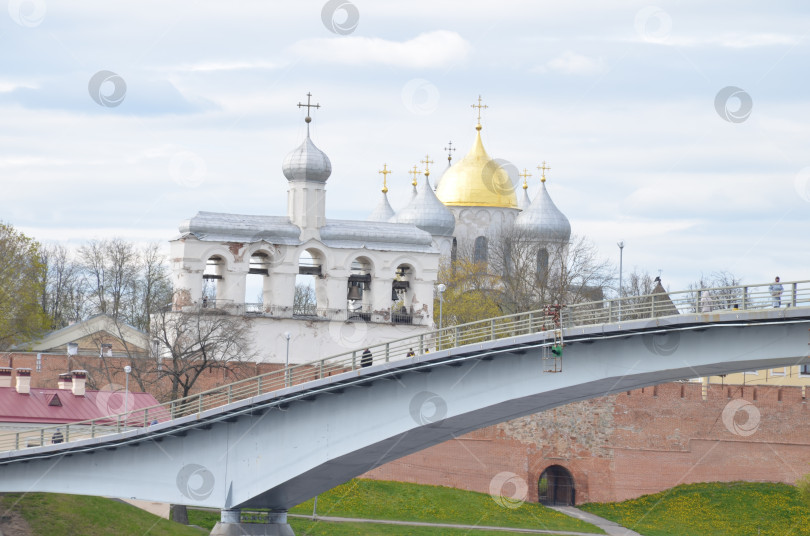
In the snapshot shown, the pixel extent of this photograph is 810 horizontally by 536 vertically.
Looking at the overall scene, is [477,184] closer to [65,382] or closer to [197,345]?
[197,345]

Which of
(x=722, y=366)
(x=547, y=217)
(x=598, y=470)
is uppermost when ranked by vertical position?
(x=547, y=217)

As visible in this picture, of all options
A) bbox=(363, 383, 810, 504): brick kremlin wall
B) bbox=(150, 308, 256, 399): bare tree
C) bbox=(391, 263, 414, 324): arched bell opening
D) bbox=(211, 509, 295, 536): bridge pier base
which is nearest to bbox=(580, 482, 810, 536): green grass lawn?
bbox=(363, 383, 810, 504): brick kremlin wall

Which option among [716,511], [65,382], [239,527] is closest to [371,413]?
[239,527]

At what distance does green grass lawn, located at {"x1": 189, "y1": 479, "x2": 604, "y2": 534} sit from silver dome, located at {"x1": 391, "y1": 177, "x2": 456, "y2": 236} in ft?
99.3

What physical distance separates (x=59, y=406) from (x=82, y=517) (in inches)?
205

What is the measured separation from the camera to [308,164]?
68.1 meters

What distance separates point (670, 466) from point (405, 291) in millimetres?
18414

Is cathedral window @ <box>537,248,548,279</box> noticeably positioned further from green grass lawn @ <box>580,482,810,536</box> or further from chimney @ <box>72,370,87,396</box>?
chimney @ <box>72,370,87,396</box>

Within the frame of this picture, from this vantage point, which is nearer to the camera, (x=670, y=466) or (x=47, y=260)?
(x=670, y=466)

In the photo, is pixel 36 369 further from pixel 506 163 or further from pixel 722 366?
pixel 506 163

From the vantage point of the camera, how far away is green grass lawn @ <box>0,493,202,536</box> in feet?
129

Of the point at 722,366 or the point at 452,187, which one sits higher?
the point at 452,187

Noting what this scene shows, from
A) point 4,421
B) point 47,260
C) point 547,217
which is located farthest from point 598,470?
point 47,260

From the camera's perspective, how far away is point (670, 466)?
55281 millimetres
